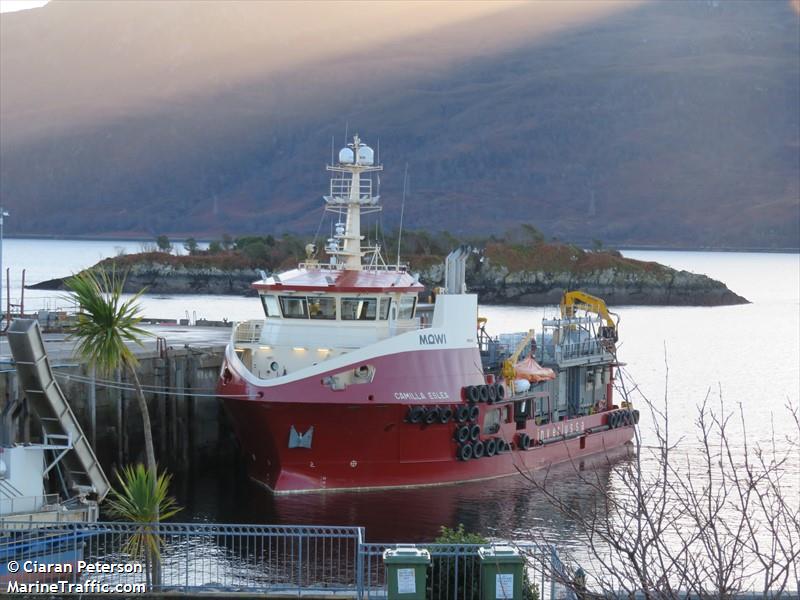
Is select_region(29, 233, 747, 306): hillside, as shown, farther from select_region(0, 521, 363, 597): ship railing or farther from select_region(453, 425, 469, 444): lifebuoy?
select_region(0, 521, 363, 597): ship railing

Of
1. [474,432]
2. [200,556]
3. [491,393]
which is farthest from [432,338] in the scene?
[200,556]

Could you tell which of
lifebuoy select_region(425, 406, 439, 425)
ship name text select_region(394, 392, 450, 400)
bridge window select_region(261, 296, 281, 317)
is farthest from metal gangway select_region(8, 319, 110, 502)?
lifebuoy select_region(425, 406, 439, 425)

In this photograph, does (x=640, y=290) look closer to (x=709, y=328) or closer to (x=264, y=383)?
(x=709, y=328)

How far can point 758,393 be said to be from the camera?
220 feet

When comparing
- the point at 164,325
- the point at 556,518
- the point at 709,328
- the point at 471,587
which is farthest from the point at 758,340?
the point at 471,587

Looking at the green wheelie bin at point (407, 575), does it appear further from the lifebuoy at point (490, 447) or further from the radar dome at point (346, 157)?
the radar dome at point (346, 157)

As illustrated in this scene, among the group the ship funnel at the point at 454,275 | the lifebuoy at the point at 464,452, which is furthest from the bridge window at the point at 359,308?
the lifebuoy at the point at 464,452

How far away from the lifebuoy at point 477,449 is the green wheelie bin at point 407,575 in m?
19.2

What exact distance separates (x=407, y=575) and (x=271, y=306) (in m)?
19.4

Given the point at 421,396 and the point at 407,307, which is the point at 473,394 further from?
the point at 407,307

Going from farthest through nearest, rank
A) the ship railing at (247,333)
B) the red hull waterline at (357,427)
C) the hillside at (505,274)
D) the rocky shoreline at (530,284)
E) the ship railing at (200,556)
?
1. the hillside at (505,274)
2. the rocky shoreline at (530,284)
3. the ship railing at (247,333)
4. the red hull waterline at (357,427)
5. the ship railing at (200,556)

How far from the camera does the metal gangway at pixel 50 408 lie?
76.2 ft

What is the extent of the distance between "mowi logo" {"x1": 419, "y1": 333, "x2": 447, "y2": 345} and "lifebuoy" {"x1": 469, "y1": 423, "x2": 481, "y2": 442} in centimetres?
274

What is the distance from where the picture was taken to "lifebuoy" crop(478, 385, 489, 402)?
Result: 112ft
